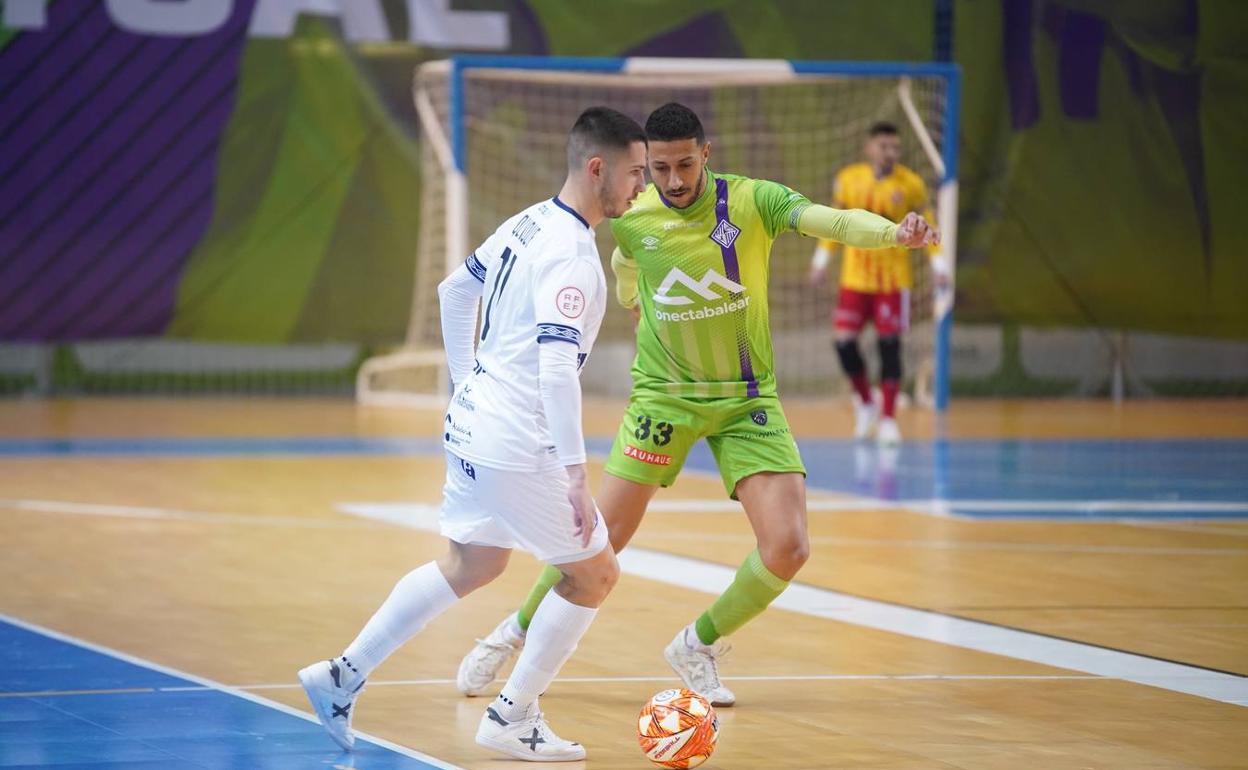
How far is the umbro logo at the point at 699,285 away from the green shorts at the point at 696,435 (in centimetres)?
33

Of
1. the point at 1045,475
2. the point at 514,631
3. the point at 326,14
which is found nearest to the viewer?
the point at 514,631

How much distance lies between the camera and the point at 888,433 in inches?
539

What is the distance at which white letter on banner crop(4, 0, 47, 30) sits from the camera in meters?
16.9

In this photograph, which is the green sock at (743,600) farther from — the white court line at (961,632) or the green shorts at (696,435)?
the white court line at (961,632)

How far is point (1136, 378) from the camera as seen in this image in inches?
735

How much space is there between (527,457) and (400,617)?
0.59 meters

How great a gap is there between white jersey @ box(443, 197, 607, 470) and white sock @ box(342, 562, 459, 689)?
1.26 feet

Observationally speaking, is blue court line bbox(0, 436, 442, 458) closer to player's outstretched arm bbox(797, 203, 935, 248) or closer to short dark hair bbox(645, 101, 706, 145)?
short dark hair bbox(645, 101, 706, 145)

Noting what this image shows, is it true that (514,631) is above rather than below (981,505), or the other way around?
above

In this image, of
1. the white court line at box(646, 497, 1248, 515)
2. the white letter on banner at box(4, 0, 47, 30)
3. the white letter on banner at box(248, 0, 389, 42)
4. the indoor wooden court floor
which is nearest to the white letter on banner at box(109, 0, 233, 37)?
the white letter on banner at box(248, 0, 389, 42)

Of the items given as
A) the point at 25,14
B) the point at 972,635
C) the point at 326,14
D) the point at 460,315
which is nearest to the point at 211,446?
the point at 326,14

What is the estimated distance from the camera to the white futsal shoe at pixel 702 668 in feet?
18.2

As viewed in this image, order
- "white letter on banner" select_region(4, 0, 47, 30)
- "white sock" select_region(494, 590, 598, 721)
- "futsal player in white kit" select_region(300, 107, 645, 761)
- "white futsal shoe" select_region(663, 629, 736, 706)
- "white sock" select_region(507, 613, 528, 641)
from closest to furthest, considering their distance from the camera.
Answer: "futsal player in white kit" select_region(300, 107, 645, 761) → "white sock" select_region(494, 590, 598, 721) → "white futsal shoe" select_region(663, 629, 736, 706) → "white sock" select_region(507, 613, 528, 641) → "white letter on banner" select_region(4, 0, 47, 30)

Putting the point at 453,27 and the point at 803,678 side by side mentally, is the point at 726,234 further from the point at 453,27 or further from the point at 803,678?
the point at 453,27
